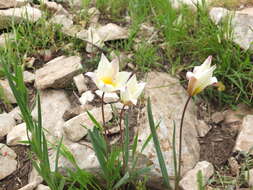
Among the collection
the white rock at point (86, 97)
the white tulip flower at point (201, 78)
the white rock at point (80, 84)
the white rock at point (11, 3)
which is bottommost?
the white rock at point (86, 97)

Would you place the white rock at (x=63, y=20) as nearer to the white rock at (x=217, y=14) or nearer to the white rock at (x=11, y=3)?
the white rock at (x=11, y=3)

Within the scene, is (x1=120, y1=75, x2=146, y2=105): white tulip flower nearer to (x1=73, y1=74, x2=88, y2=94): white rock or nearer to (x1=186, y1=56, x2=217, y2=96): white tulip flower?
(x1=186, y1=56, x2=217, y2=96): white tulip flower

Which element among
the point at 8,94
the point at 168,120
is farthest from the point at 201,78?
the point at 8,94

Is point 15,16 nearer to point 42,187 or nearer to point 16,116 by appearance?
point 16,116

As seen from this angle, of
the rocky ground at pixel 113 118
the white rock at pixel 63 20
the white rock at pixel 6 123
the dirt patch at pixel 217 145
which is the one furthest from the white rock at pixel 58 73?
the dirt patch at pixel 217 145

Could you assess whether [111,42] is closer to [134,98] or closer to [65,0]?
[65,0]

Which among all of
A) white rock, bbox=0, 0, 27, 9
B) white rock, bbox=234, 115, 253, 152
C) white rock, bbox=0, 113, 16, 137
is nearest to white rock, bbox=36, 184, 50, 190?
white rock, bbox=0, 113, 16, 137

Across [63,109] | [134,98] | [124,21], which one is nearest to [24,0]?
[124,21]
